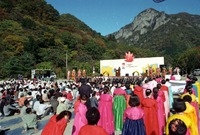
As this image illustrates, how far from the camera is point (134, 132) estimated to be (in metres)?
7.25

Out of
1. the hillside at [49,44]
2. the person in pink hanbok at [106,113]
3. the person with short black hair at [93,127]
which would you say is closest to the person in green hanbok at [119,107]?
the person in pink hanbok at [106,113]

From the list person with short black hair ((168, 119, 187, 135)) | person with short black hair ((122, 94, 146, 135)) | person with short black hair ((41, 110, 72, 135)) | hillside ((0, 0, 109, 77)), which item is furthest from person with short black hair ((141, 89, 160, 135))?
hillside ((0, 0, 109, 77))

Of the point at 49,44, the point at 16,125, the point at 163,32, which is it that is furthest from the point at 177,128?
the point at 163,32

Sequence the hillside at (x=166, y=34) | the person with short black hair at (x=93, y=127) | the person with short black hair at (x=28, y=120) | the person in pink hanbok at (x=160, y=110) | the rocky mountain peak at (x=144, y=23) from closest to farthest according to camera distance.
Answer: the person with short black hair at (x=93, y=127)
the person in pink hanbok at (x=160, y=110)
the person with short black hair at (x=28, y=120)
the hillside at (x=166, y=34)
the rocky mountain peak at (x=144, y=23)

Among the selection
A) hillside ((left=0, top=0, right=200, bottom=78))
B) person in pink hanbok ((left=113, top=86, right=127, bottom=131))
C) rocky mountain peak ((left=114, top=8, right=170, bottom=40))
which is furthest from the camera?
rocky mountain peak ((left=114, top=8, right=170, bottom=40))

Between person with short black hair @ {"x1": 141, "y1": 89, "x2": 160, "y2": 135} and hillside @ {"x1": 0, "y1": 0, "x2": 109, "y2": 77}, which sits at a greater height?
hillside @ {"x1": 0, "y1": 0, "x2": 109, "y2": 77}

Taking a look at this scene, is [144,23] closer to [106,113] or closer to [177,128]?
[106,113]

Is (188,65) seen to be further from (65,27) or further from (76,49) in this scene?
(65,27)

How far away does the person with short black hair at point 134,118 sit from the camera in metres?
7.05

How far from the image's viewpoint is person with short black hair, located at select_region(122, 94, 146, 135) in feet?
23.1

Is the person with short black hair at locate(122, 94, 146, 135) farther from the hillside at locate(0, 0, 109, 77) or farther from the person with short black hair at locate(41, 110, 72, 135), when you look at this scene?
the hillside at locate(0, 0, 109, 77)

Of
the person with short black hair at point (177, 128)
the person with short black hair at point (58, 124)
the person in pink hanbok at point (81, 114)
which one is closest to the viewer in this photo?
the person with short black hair at point (177, 128)

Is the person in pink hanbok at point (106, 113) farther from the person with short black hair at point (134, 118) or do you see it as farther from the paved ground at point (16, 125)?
the person with short black hair at point (134, 118)

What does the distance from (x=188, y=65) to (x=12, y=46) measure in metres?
37.5
